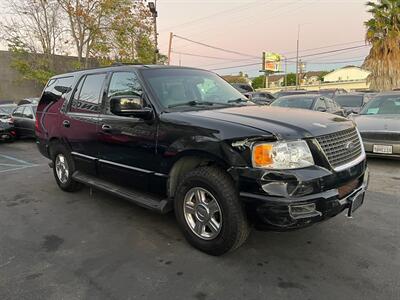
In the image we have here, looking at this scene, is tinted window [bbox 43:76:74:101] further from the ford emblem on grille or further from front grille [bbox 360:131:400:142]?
front grille [bbox 360:131:400:142]

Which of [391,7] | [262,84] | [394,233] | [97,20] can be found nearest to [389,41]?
[391,7]

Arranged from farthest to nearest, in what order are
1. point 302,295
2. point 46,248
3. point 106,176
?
point 106,176 → point 46,248 → point 302,295

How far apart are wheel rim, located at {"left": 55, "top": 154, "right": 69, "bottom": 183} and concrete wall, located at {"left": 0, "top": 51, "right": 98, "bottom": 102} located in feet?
65.7

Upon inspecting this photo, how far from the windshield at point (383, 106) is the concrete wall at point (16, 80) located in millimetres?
20085

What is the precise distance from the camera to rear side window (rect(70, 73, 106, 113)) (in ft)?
15.0

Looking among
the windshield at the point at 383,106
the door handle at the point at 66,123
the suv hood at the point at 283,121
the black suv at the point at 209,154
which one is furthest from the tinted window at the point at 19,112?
the windshield at the point at 383,106

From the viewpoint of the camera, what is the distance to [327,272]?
3.03 meters

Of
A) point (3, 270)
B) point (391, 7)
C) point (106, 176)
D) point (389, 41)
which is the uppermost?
point (391, 7)

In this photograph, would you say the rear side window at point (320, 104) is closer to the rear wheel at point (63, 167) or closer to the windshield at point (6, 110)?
the rear wheel at point (63, 167)

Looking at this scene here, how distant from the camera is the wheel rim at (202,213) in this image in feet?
10.8

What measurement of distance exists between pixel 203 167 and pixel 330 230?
1.72 meters

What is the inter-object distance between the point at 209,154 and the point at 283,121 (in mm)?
751

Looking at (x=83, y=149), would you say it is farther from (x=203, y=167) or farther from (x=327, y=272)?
(x=327, y=272)

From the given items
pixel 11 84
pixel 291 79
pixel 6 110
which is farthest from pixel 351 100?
pixel 291 79
